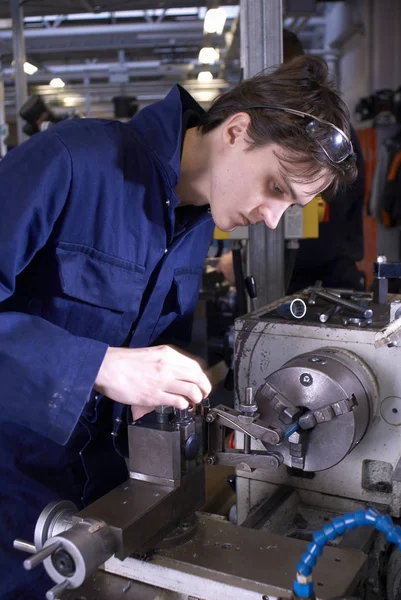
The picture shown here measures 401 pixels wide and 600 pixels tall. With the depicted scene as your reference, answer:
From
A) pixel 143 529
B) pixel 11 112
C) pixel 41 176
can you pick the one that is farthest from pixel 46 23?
pixel 143 529

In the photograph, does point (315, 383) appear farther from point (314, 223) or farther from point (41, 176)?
point (314, 223)

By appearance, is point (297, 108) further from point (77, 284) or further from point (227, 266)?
point (227, 266)

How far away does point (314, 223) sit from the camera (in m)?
1.57

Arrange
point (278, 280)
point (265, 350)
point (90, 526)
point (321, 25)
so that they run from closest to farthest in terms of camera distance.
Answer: point (90, 526) → point (265, 350) → point (278, 280) → point (321, 25)

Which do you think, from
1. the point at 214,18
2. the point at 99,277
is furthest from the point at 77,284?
the point at 214,18

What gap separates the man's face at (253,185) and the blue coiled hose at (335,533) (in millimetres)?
527

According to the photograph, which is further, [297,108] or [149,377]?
[297,108]

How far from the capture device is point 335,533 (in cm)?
66

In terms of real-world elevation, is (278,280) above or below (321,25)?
below

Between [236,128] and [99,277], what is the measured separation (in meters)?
0.33

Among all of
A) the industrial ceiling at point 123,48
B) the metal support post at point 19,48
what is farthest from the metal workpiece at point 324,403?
the industrial ceiling at point 123,48

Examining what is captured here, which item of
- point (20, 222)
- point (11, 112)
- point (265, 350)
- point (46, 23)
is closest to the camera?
point (20, 222)

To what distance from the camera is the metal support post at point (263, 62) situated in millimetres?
1387

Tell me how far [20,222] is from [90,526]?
1.38 feet
